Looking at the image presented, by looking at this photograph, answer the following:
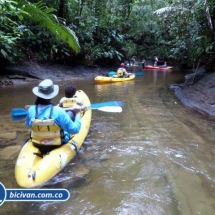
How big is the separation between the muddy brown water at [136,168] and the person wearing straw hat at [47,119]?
0.52m

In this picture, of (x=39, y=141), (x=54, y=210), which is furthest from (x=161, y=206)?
(x=39, y=141)

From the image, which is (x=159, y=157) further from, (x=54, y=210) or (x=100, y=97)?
(x=100, y=97)

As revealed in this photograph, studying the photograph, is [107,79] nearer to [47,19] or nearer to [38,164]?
[47,19]

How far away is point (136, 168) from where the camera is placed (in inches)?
→ 147

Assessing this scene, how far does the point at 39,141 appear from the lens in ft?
11.3

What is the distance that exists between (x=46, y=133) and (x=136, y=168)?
1343 millimetres

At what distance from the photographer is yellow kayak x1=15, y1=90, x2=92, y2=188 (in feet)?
9.94

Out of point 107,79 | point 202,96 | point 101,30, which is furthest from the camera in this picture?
point 101,30

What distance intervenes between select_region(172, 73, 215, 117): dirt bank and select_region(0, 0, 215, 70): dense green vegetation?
0.92 metres

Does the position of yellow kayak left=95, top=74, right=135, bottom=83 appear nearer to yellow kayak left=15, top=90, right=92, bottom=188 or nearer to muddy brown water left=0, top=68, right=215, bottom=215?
muddy brown water left=0, top=68, right=215, bottom=215

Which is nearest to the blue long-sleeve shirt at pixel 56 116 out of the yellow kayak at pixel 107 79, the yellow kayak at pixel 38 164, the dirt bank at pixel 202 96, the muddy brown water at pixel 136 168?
the yellow kayak at pixel 38 164

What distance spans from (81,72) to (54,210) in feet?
41.9

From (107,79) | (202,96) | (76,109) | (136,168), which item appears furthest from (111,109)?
(107,79)

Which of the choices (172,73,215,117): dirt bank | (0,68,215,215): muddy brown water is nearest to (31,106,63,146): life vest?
(0,68,215,215): muddy brown water
